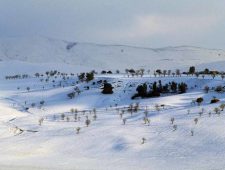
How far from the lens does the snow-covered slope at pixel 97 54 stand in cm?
10775

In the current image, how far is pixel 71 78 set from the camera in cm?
5184

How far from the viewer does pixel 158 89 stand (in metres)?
39.1

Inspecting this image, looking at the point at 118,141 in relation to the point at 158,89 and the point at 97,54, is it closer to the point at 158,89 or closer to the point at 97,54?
the point at 158,89

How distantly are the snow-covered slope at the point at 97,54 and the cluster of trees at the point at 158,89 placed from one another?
60801 mm

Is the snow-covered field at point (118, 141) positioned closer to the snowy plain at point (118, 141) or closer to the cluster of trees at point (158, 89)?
the snowy plain at point (118, 141)

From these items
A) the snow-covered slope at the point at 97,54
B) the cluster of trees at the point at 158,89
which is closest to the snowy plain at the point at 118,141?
the cluster of trees at the point at 158,89

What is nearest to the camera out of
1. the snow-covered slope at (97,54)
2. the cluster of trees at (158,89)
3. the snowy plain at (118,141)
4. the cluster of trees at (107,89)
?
the snowy plain at (118,141)

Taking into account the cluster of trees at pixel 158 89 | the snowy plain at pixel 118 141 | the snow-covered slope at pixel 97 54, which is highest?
the snow-covered slope at pixel 97 54

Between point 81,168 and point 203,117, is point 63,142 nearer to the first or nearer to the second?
point 81,168

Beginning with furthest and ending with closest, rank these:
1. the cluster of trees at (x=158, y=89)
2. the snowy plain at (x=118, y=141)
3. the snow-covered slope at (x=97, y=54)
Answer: the snow-covered slope at (x=97, y=54) → the cluster of trees at (x=158, y=89) → the snowy plain at (x=118, y=141)

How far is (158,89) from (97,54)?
8399cm

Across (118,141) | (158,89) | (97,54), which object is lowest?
(118,141)

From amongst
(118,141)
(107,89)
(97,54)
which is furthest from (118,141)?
(97,54)

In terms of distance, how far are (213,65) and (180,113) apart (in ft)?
165
